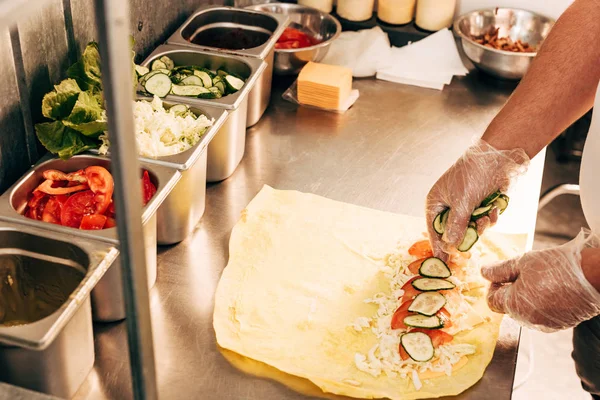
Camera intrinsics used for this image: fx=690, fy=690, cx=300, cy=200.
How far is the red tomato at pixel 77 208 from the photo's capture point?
1.57 m

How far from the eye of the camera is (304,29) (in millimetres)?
2820

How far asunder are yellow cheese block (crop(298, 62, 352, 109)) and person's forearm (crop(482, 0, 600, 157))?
0.73m

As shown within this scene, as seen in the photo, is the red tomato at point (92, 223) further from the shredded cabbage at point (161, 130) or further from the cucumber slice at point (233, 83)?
the cucumber slice at point (233, 83)

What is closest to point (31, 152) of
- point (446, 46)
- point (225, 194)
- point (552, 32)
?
point (225, 194)

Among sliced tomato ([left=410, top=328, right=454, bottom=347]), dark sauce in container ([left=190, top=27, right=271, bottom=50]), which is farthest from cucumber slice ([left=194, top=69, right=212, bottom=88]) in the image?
sliced tomato ([left=410, top=328, right=454, bottom=347])

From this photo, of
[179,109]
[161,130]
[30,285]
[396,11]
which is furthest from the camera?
[396,11]

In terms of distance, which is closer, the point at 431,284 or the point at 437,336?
the point at 437,336

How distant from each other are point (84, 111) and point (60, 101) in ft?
0.22

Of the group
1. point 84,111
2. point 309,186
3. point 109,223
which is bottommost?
point 309,186

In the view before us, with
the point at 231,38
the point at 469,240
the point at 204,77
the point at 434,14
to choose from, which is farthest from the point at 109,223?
the point at 434,14

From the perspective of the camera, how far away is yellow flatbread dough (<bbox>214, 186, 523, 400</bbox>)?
60.0 inches

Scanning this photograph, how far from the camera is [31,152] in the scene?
175 cm

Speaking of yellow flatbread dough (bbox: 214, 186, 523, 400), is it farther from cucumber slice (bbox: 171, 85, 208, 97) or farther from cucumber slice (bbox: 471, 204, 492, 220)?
cucumber slice (bbox: 171, 85, 208, 97)

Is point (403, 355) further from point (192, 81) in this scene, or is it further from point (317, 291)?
point (192, 81)
